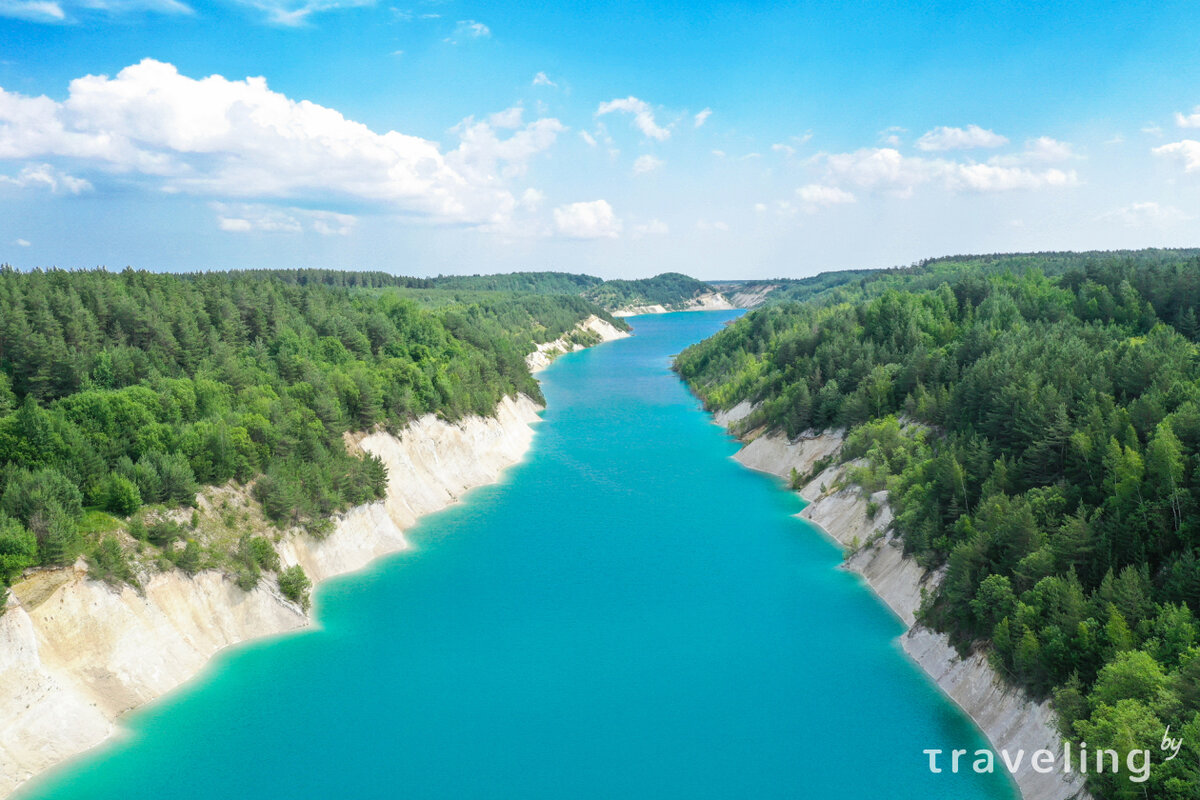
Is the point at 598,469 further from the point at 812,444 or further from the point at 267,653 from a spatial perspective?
the point at 267,653

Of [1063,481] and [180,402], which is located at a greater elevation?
[180,402]

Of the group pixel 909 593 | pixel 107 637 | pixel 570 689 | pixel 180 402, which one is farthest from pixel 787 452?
pixel 107 637

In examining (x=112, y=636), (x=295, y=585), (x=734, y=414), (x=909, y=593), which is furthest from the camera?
(x=734, y=414)

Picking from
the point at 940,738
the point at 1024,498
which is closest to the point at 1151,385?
the point at 1024,498

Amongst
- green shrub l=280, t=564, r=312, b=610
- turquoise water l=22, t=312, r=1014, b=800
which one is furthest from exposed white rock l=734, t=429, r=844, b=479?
green shrub l=280, t=564, r=312, b=610

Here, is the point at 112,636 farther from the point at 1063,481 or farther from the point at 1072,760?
the point at 1063,481

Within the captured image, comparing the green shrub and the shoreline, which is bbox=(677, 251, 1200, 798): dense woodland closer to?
the green shrub
